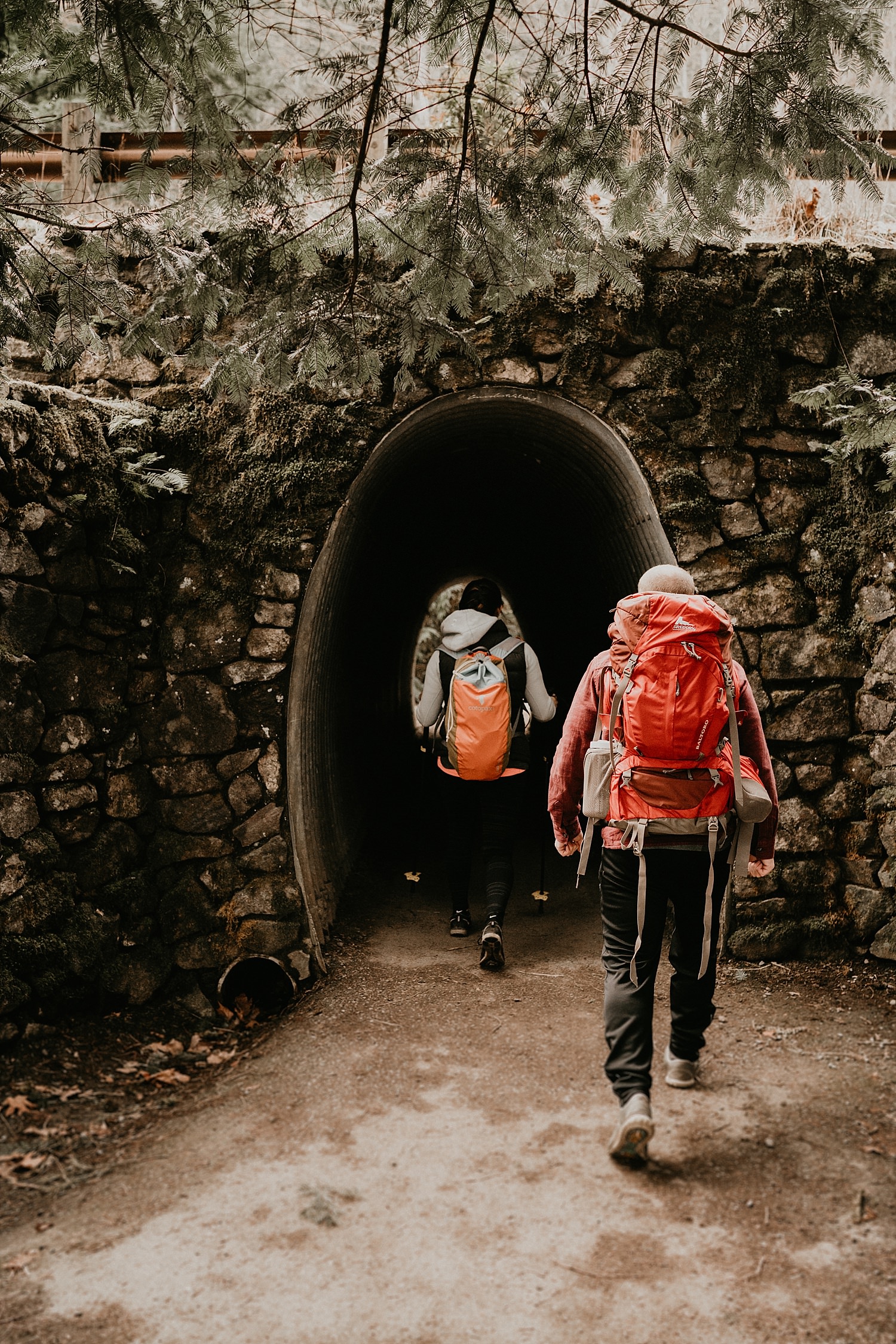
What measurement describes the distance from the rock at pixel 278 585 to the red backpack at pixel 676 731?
2384 mm

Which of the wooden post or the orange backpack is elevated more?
the wooden post

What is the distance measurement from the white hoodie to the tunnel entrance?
75 centimetres

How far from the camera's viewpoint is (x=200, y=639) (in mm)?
5082

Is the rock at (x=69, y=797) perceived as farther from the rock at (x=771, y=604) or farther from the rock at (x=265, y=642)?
the rock at (x=771, y=604)

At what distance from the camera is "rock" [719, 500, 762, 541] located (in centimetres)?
505

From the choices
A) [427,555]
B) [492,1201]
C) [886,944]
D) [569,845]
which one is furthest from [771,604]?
[427,555]

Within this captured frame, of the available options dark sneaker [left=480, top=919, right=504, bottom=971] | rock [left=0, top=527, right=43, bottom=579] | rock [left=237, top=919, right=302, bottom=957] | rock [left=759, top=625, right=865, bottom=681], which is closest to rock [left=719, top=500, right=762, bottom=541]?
rock [left=759, top=625, right=865, bottom=681]

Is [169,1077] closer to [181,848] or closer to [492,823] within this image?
[181,848]

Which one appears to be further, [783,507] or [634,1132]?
[783,507]

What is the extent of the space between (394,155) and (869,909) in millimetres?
4395

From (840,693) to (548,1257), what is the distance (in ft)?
11.1

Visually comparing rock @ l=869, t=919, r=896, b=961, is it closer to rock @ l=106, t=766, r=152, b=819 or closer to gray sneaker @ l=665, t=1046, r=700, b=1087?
gray sneaker @ l=665, t=1046, r=700, b=1087

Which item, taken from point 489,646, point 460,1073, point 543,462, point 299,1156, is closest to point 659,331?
point 543,462

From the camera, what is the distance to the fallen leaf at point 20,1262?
107 inches
